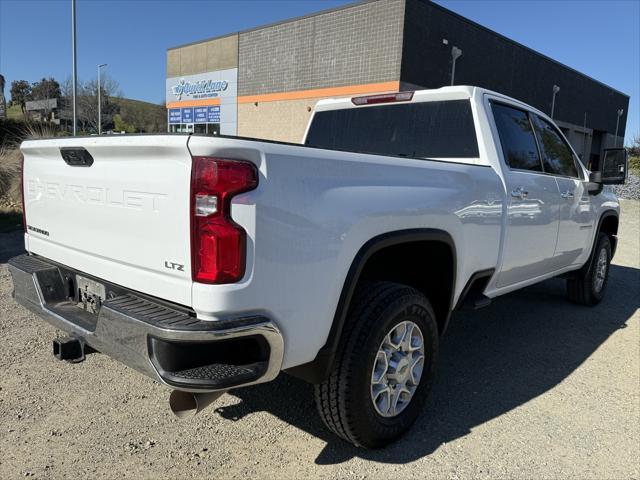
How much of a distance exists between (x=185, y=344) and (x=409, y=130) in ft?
8.86

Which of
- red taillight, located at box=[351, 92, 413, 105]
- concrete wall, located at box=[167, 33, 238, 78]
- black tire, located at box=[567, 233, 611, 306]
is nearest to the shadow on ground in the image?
black tire, located at box=[567, 233, 611, 306]

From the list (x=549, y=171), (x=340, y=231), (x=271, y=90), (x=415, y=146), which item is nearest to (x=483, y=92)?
(x=415, y=146)

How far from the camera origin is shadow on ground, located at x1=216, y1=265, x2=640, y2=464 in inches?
122

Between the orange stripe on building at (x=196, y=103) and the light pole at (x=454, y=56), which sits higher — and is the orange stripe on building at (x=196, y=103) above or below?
below

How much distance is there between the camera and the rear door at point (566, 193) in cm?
452

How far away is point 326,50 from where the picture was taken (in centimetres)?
2484

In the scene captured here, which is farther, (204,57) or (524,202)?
(204,57)

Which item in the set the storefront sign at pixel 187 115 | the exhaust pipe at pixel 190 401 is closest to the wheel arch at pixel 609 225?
the exhaust pipe at pixel 190 401

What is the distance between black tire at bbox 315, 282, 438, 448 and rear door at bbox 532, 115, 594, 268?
2368 mm

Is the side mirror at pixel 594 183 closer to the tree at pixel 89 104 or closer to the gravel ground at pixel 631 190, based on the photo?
the gravel ground at pixel 631 190

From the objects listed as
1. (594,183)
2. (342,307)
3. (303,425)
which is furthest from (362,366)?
(594,183)

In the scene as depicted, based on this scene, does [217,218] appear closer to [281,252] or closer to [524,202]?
[281,252]

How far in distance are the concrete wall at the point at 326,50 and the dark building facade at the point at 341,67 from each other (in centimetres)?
5

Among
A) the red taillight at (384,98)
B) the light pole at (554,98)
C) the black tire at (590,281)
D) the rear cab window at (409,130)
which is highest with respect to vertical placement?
the light pole at (554,98)
